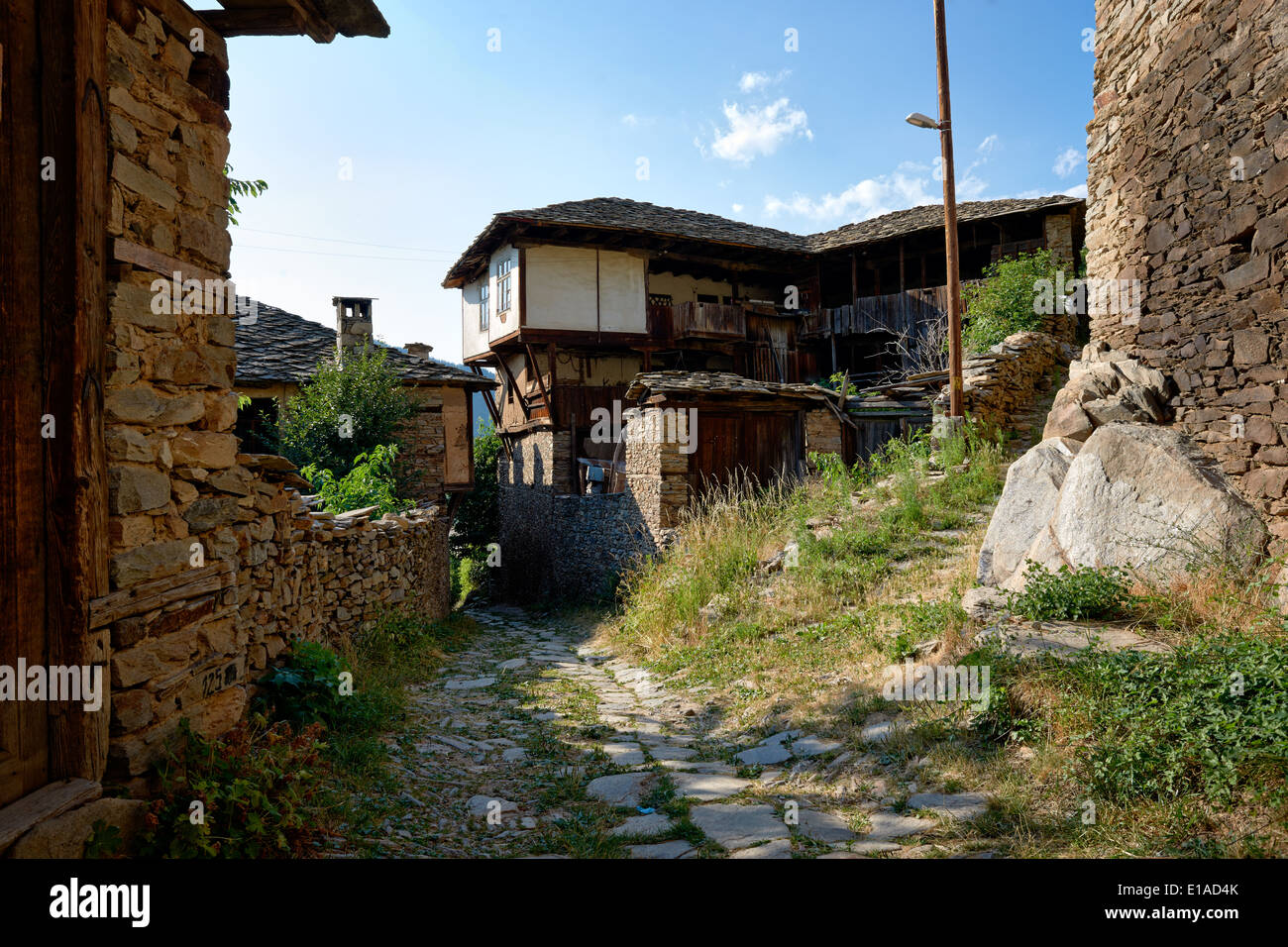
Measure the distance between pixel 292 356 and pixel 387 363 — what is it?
1745mm

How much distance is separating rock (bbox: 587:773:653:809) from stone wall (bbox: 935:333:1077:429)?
7676 millimetres

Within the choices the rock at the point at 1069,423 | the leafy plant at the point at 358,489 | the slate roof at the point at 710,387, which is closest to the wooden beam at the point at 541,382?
the slate roof at the point at 710,387

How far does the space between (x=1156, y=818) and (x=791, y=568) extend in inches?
202

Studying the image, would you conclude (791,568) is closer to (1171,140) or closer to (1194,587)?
(1194,587)

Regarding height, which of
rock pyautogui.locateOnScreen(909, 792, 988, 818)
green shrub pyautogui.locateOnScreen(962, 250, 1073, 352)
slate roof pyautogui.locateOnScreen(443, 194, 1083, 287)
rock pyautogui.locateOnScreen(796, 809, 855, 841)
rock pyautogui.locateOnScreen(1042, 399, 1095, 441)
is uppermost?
slate roof pyautogui.locateOnScreen(443, 194, 1083, 287)

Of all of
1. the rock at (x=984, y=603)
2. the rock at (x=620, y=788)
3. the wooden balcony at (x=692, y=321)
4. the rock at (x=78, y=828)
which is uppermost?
the wooden balcony at (x=692, y=321)

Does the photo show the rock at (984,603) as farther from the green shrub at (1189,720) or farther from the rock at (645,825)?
the rock at (645,825)

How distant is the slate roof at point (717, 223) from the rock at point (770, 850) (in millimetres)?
15943

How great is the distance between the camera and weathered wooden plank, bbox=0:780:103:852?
222 centimetres

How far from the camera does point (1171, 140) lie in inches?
239

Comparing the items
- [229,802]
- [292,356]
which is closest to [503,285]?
[292,356]

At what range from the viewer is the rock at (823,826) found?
135 inches

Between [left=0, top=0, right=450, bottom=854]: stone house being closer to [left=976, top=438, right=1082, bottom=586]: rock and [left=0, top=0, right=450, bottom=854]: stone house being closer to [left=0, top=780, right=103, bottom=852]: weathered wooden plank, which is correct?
[left=0, top=780, right=103, bottom=852]: weathered wooden plank

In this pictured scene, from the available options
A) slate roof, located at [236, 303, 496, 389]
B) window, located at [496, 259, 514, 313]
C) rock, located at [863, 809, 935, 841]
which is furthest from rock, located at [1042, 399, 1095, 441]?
window, located at [496, 259, 514, 313]
